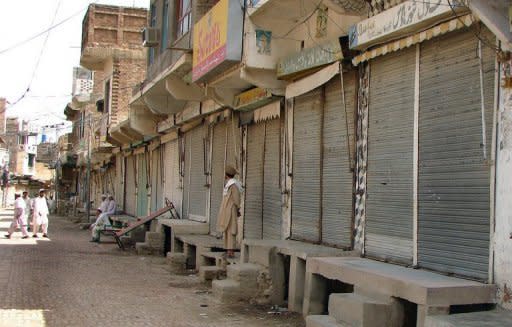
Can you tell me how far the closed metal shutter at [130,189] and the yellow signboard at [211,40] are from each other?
13792 millimetres

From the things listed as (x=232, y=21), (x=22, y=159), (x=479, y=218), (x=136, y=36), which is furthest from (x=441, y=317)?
(x=22, y=159)

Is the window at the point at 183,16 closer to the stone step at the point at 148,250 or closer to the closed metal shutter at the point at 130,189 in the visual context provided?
the stone step at the point at 148,250

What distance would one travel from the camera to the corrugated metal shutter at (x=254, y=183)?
12.1 m

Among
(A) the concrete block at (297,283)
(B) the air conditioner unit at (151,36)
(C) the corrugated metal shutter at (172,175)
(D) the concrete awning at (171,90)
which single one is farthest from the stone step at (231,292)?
(B) the air conditioner unit at (151,36)

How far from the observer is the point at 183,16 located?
14898 millimetres

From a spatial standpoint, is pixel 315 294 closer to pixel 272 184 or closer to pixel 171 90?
pixel 272 184

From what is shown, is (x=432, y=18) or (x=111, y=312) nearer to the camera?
(x=432, y=18)

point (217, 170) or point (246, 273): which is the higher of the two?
point (217, 170)

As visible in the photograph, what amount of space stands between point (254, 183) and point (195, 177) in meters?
4.42

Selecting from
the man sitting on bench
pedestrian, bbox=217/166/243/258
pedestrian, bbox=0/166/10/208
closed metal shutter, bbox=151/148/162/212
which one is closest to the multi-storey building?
pedestrian, bbox=217/166/243/258

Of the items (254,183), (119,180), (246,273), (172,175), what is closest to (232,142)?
(254,183)

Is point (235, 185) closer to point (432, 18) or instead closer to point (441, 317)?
point (432, 18)

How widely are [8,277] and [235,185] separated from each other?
4248 millimetres

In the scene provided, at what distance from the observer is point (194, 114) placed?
16.1 metres
